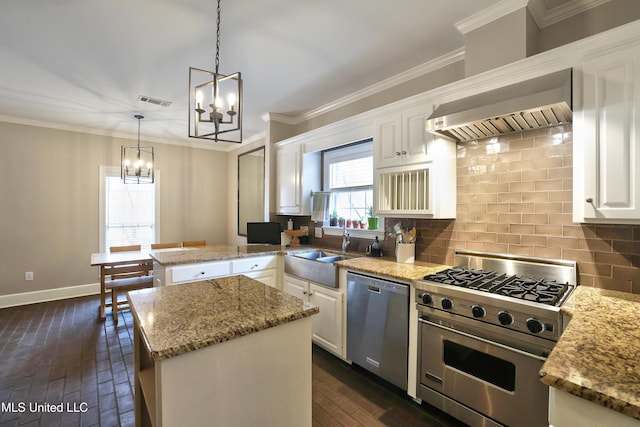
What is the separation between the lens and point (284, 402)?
50.1 inches

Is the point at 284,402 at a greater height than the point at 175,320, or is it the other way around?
the point at 175,320

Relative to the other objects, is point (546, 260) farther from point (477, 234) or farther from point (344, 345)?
point (344, 345)

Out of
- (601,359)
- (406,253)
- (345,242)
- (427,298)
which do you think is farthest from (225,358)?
(345,242)

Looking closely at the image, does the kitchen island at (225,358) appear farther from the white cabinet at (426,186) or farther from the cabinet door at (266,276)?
the cabinet door at (266,276)

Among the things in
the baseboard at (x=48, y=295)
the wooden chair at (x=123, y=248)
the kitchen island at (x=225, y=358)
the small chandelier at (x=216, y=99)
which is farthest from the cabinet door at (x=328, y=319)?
the baseboard at (x=48, y=295)

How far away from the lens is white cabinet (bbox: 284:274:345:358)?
262cm

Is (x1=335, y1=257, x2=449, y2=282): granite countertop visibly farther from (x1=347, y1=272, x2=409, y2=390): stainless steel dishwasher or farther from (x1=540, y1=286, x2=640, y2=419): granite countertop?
(x1=540, y1=286, x2=640, y2=419): granite countertop

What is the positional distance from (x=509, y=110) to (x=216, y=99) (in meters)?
1.67

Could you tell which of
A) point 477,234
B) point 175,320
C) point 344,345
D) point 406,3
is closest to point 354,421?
point 344,345

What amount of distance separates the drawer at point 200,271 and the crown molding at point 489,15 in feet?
9.43

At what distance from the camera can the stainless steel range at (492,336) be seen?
5.07ft

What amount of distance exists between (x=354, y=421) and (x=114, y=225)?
4.95m

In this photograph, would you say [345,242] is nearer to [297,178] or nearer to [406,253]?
[406,253]

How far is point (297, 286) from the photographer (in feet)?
10.2
